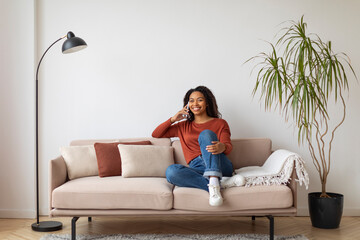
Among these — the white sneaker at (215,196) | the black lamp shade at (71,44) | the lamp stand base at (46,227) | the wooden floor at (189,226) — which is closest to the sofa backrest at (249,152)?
the wooden floor at (189,226)

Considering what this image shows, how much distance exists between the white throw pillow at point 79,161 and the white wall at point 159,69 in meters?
0.59

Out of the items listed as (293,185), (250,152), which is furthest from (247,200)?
(250,152)

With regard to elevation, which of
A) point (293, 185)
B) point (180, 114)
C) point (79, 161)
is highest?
point (180, 114)

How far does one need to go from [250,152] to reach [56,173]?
1677 millimetres

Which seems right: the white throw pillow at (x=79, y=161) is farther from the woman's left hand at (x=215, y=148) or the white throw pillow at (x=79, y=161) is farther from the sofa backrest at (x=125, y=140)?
the woman's left hand at (x=215, y=148)

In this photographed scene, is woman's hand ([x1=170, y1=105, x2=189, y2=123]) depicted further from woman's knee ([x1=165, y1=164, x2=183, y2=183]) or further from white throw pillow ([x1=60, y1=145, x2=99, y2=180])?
white throw pillow ([x1=60, y1=145, x2=99, y2=180])

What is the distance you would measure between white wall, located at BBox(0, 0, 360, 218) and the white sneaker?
126cm

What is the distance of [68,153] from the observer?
3.65m

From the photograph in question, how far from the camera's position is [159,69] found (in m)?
4.28

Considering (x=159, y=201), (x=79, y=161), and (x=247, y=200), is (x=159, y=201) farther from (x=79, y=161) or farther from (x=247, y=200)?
(x=79, y=161)

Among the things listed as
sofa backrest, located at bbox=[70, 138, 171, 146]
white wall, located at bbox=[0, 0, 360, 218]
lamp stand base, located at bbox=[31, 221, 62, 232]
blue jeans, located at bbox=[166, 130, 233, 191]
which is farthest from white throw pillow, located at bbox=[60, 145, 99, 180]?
blue jeans, located at bbox=[166, 130, 233, 191]

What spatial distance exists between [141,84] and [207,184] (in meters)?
1.48

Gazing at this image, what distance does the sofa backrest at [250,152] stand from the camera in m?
3.82

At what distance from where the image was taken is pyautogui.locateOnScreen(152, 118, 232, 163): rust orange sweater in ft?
12.1
